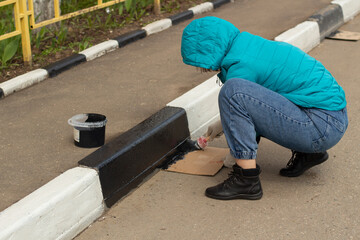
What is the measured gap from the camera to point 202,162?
13.5 ft

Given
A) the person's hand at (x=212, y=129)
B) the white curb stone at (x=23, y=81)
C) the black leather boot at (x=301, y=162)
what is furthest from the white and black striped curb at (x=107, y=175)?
the white curb stone at (x=23, y=81)

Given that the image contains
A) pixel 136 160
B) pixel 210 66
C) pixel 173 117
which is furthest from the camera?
pixel 173 117

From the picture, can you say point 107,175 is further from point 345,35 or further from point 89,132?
point 345,35

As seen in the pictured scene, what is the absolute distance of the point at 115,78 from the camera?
5.45 m

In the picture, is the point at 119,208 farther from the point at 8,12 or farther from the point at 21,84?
the point at 8,12

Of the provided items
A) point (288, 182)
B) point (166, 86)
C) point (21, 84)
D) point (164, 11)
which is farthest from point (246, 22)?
point (288, 182)

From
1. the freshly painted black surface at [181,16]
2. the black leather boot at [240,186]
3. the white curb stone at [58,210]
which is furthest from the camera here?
the freshly painted black surface at [181,16]

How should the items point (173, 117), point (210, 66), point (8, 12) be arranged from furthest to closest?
point (8, 12)
point (173, 117)
point (210, 66)

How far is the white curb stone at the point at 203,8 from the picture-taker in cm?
774

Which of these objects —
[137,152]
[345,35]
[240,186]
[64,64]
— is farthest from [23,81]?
[345,35]

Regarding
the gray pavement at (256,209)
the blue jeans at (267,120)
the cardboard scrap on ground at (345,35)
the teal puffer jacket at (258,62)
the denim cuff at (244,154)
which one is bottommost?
the cardboard scrap on ground at (345,35)

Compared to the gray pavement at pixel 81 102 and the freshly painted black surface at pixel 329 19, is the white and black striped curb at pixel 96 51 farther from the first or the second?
the freshly painted black surface at pixel 329 19

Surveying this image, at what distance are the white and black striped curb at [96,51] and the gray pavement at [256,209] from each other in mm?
1794

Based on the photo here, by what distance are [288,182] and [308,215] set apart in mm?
445
